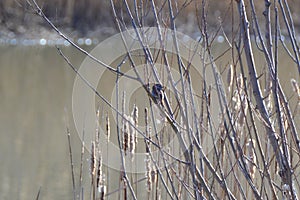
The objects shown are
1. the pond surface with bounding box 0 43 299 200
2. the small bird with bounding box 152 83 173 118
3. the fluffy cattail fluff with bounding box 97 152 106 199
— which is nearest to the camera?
the small bird with bounding box 152 83 173 118

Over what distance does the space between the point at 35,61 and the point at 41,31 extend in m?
1.75

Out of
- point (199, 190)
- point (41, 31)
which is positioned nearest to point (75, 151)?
point (199, 190)

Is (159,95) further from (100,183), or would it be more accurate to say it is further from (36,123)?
(36,123)

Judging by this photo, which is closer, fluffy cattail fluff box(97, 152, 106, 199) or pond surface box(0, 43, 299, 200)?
fluffy cattail fluff box(97, 152, 106, 199)

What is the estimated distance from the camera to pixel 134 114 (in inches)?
65.6

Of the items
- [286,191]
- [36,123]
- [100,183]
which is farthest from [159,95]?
[36,123]

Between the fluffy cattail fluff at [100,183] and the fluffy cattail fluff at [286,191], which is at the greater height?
the fluffy cattail fluff at [100,183]

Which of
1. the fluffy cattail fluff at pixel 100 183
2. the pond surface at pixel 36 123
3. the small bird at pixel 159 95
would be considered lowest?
the fluffy cattail fluff at pixel 100 183

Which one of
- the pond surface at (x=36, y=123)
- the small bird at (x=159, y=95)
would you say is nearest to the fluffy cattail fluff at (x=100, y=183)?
the small bird at (x=159, y=95)

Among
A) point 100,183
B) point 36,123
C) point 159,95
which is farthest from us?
point 36,123

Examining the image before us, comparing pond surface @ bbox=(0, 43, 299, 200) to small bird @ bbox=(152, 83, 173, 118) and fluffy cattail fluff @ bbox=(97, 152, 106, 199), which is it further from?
small bird @ bbox=(152, 83, 173, 118)

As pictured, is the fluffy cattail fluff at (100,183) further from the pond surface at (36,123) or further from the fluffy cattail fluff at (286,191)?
the pond surface at (36,123)

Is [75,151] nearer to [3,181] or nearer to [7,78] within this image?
[3,181]

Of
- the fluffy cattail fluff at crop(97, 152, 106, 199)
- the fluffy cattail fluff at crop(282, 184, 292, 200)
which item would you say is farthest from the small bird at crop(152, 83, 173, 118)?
the fluffy cattail fluff at crop(97, 152, 106, 199)
